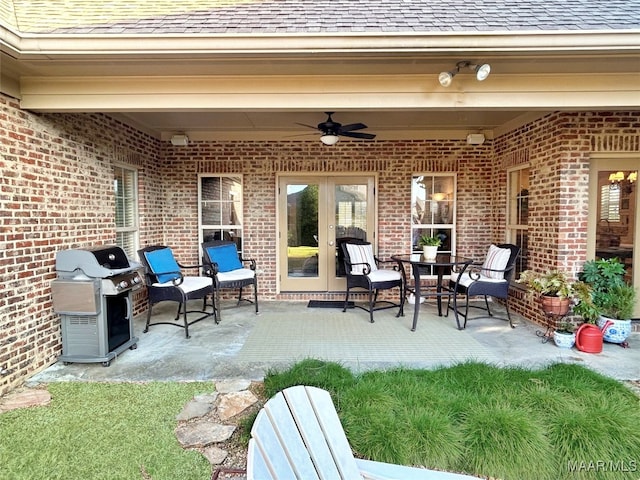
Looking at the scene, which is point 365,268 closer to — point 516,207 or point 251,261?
point 251,261

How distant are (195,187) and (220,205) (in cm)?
51

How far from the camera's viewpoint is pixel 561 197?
13.0ft

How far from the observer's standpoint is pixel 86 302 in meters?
3.12

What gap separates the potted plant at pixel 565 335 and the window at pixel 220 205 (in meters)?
4.50

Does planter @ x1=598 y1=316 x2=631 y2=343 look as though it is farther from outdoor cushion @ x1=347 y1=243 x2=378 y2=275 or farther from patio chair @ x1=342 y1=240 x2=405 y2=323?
outdoor cushion @ x1=347 y1=243 x2=378 y2=275

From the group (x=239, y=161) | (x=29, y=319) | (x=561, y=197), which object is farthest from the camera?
(x=239, y=161)

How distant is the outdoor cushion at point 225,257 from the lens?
4961mm

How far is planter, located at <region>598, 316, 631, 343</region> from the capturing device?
363 cm

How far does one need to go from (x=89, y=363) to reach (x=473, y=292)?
14.1 ft

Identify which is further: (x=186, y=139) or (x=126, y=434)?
(x=186, y=139)

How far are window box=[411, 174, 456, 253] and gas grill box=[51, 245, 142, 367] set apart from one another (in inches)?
171

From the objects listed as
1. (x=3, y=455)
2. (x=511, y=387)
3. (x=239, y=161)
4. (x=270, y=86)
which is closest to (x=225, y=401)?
(x=3, y=455)

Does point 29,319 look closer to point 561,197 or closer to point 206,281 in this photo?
point 206,281

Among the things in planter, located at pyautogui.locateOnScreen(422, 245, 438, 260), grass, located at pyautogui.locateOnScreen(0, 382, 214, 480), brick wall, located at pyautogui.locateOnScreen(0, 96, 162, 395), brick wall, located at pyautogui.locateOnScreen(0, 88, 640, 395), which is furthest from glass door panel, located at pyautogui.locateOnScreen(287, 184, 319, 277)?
grass, located at pyautogui.locateOnScreen(0, 382, 214, 480)
